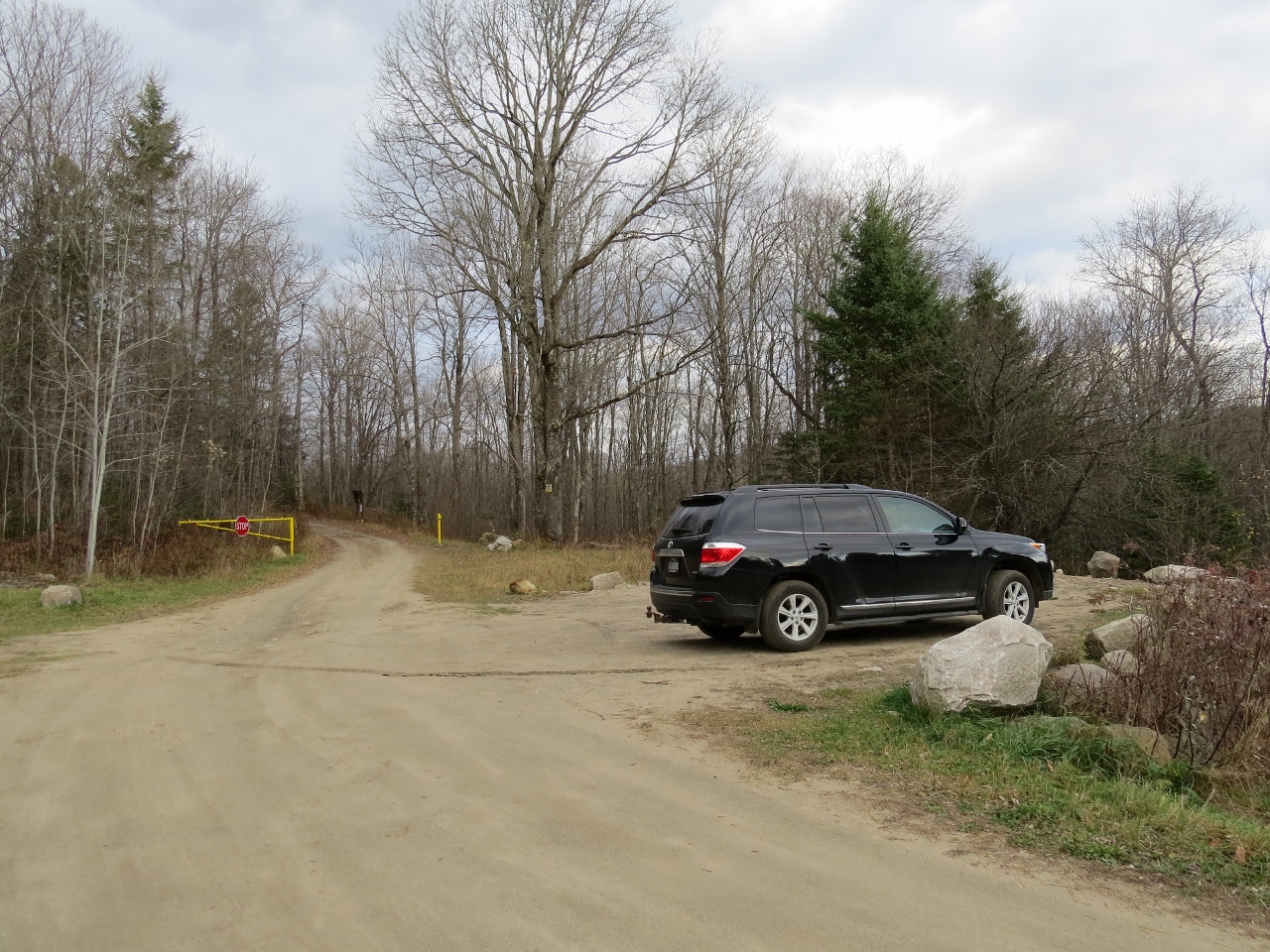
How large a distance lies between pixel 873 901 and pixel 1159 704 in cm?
346

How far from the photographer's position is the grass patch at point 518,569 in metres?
16.9

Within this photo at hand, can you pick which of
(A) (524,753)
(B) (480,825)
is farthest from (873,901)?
(A) (524,753)

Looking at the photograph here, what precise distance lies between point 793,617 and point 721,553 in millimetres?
1125

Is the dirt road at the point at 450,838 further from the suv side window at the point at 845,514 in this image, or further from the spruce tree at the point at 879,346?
the spruce tree at the point at 879,346

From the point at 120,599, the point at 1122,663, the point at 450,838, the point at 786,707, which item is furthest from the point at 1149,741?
the point at 120,599

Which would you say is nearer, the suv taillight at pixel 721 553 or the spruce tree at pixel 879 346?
the suv taillight at pixel 721 553

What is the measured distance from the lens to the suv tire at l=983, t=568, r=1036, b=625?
1044cm

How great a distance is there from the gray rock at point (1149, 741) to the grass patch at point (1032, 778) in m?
0.08

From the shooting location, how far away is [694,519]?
9.82 meters

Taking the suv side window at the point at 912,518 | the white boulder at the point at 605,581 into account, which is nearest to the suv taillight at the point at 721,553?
the suv side window at the point at 912,518

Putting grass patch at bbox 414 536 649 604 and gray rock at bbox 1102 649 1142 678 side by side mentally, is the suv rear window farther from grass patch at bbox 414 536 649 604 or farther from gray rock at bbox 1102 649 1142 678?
grass patch at bbox 414 536 649 604

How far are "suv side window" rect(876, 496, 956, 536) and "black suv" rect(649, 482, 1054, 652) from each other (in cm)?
1

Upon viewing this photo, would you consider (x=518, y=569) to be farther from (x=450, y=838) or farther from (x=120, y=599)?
(x=450, y=838)

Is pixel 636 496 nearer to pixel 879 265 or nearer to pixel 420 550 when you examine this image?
pixel 420 550
